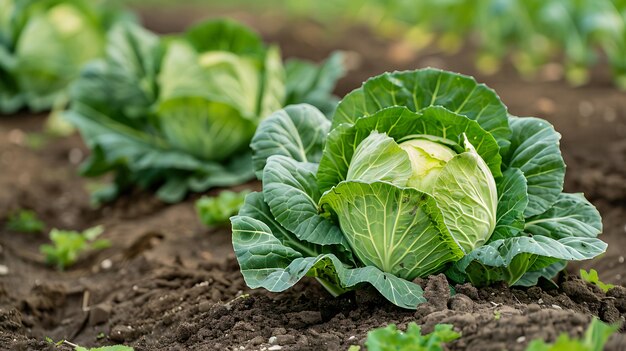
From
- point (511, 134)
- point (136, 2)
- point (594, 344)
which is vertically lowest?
point (136, 2)

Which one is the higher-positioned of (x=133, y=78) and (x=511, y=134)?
(x=511, y=134)

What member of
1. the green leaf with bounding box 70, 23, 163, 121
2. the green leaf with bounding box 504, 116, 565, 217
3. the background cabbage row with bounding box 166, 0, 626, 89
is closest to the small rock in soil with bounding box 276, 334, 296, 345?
the green leaf with bounding box 504, 116, 565, 217

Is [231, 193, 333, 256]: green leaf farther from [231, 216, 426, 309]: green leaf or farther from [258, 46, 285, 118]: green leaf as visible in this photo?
[258, 46, 285, 118]: green leaf

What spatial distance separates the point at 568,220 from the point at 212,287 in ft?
6.50

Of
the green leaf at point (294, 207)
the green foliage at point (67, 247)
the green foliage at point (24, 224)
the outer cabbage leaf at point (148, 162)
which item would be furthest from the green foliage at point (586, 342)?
the green foliage at point (24, 224)

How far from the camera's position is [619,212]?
5.80m

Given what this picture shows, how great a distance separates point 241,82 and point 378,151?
3214 mm

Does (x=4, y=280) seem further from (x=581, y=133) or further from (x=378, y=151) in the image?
(x=581, y=133)

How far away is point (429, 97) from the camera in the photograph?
416 centimetres

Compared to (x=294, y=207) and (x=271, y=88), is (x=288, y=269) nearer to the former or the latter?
(x=294, y=207)

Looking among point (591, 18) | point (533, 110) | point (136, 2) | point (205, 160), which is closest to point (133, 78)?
point (205, 160)

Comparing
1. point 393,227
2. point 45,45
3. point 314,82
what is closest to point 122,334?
point 393,227

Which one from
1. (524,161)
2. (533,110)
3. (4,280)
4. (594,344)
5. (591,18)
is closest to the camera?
(594,344)

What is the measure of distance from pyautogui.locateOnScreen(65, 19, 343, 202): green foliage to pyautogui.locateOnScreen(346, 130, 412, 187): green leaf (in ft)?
9.43
